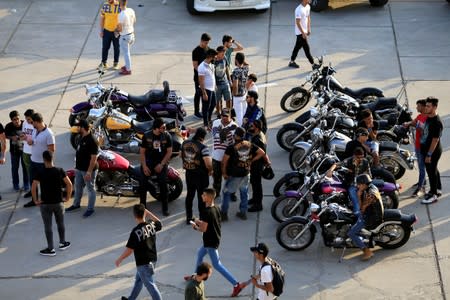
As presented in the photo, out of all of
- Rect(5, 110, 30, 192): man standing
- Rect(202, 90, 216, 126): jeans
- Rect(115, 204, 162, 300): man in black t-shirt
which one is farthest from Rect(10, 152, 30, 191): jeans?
Rect(115, 204, 162, 300): man in black t-shirt

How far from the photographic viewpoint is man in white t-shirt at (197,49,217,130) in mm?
15555

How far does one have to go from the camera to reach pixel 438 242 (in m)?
12.6

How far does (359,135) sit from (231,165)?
75.4 inches

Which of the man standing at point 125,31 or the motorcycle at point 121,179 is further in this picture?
the man standing at point 125,31

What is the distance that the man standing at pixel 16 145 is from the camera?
13727 millimetres

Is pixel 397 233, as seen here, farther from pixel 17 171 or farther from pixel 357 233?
pixel 17 171

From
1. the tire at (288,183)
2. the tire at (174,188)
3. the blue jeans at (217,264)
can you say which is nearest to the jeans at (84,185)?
the tire at (174,188)

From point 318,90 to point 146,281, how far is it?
20.9ft

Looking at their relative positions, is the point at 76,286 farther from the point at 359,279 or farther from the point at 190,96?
the point at 190,96

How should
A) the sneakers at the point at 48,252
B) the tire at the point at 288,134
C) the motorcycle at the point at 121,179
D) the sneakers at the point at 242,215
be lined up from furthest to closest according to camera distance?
the tire at the point at 288,134
the motorcycle at the point at 121,179
the sneakers at the point at 242,215
the sneakers at the point at 48,252

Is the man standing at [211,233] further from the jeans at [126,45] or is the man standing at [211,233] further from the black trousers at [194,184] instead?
the jeans at [126,45]

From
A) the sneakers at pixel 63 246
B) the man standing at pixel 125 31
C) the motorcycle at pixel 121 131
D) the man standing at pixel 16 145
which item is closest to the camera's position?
the sneakers at pixel 63 246

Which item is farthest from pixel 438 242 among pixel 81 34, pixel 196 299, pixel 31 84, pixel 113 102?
pixel 81 34

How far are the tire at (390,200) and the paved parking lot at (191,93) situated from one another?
0.51 meters
